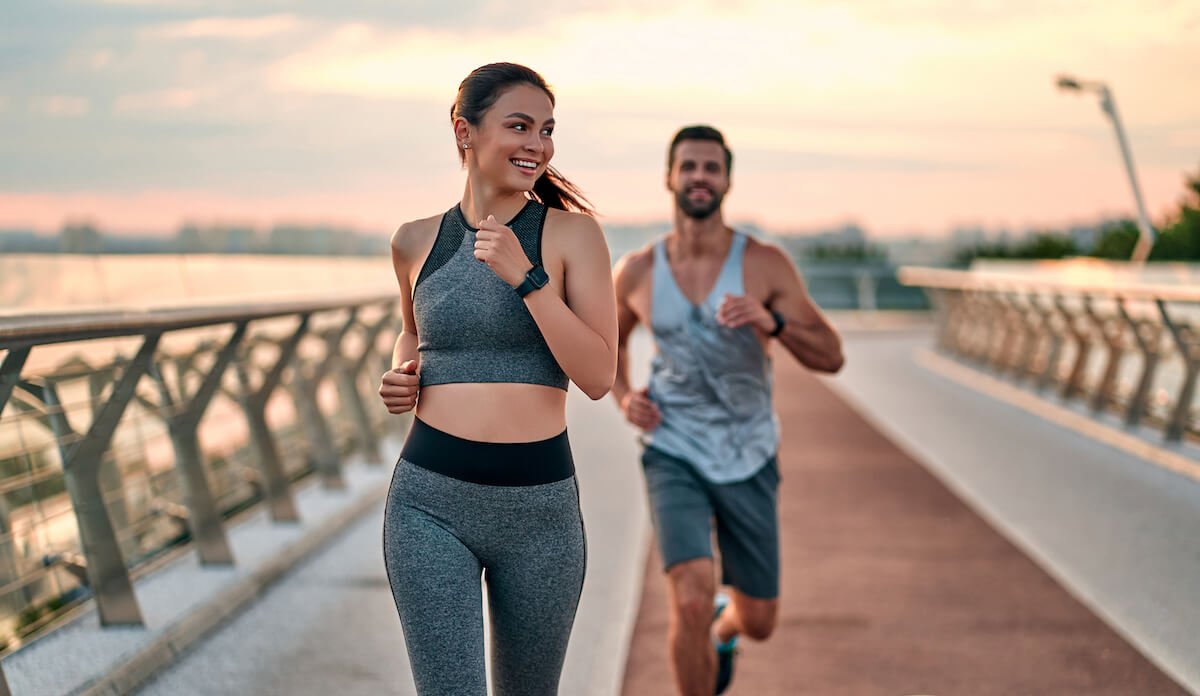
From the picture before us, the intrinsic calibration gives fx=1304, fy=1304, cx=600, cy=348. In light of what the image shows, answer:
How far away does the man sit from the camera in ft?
14.2

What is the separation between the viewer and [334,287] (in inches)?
309

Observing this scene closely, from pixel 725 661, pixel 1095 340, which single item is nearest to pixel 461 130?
pixel 725 661

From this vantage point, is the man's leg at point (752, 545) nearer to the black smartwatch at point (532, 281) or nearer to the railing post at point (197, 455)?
the black smartwatch at point (532, 281)

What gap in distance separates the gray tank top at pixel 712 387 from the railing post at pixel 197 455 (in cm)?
208

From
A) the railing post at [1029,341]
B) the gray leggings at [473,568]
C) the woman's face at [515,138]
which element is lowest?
the railing post at [1029,341]

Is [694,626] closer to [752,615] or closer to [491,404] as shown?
[752,615]

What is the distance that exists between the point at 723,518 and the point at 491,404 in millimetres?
1908

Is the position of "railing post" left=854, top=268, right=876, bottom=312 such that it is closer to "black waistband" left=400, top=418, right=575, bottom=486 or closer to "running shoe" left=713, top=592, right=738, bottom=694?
"running shoe" left=713, top=592, right=738, bottom=694

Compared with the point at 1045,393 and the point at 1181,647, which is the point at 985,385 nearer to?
the point at 1045,393

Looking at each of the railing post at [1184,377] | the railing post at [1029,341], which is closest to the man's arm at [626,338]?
the railing post at [1184,377]

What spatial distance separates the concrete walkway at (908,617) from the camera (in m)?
4.82

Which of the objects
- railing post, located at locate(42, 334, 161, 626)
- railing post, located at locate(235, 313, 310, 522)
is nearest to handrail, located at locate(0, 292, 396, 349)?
railing post, located at locate(42, 334, 161, 626)

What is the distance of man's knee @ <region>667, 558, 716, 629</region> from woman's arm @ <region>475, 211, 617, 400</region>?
1574mm

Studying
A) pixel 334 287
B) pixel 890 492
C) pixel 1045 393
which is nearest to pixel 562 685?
pixel 334 287
